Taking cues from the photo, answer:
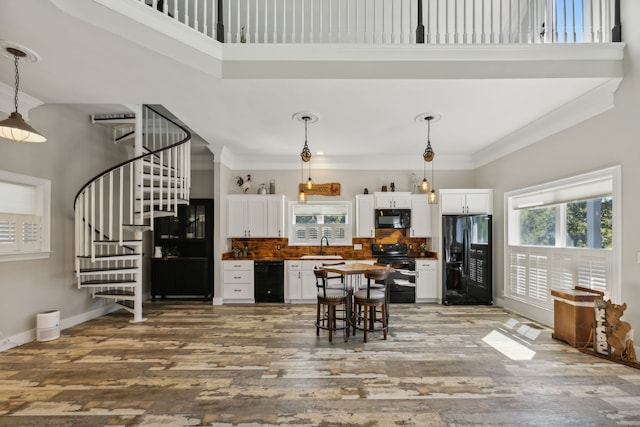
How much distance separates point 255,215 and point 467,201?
155 inches

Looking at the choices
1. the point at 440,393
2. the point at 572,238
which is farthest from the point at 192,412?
the point at 572,238

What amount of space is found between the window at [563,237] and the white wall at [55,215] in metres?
6.54

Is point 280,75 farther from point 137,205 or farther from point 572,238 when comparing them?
point 572,238

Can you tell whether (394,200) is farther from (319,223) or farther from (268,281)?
(268,281)

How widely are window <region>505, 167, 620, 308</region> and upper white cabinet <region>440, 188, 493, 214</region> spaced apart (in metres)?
0.46

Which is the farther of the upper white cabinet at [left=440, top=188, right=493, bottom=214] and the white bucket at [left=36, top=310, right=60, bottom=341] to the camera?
the upper white cabinet at [left=440, top=188, right=493, bottom=214]

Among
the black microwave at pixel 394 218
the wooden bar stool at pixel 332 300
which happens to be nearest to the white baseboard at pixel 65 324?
the wooden bar stool at pixel 332 300

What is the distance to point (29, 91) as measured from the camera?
3.56 meters

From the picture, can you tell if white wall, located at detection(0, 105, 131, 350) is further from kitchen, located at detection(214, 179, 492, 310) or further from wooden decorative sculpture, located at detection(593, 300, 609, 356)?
wooden decorative sculpture, located at detection(593, 300, 609, 356)

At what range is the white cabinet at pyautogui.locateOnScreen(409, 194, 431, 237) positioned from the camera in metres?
6.18

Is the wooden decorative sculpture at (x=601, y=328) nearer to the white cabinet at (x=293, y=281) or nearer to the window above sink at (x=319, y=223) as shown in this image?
the window above sink at (x=319, y=223)

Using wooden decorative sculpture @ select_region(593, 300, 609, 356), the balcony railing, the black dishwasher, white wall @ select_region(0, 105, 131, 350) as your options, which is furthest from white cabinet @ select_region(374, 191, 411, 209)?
white wall @ select_region(0, 105, 131, 350)

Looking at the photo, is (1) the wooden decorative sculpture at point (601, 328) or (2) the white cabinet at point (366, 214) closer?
(1) the wooden decorative sculpture at point (601, 328)

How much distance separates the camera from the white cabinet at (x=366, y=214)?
20.5ft
